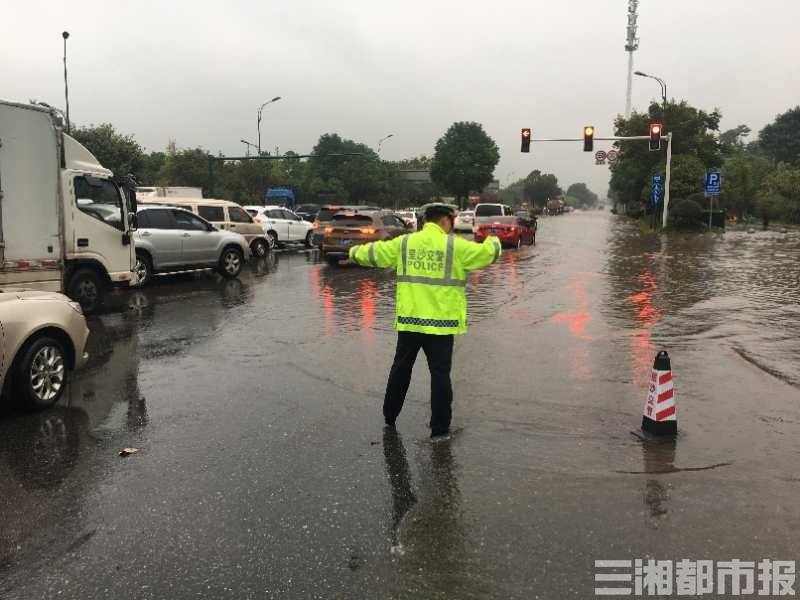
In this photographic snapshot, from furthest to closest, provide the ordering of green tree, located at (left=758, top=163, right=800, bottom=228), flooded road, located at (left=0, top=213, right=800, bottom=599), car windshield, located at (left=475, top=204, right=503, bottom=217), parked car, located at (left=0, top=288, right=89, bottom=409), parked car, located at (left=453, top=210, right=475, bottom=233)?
green tree, located at (left=758, top=163, right=800, bottom=228), parked car, located at (left=453, top=210, right=475, bottom=233), car windshield, located at (left=475, top=204, right=503, bottom=217), parked car, located at (left=0, top=288, right=89, bottom=409), flooded road, located at (left=0, top=213, right=800, bottom=599)

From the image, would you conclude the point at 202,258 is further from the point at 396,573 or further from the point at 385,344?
the point at 396,573

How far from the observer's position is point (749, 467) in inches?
182

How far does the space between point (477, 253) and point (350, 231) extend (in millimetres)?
14582

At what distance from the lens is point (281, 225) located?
84.5 ft

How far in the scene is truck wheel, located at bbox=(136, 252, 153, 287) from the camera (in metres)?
14.3

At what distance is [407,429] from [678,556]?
7.80 feet

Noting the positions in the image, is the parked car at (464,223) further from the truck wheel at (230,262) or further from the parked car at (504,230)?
the truck wheel at (230,262)

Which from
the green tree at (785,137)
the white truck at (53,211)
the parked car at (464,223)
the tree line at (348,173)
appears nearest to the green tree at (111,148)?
the tree line at (348,173)

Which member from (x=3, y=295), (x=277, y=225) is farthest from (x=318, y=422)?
(x=277, y=225)

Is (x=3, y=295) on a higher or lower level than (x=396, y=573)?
higher

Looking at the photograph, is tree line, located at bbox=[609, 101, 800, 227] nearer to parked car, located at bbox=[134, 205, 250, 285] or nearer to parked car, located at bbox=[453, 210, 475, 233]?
parked car, located at bbox=[453, 210, 475, 233]

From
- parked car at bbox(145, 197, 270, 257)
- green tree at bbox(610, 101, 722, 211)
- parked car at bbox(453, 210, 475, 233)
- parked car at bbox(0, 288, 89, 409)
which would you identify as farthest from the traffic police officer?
green tree at bbox(610, 101, 722, 211)

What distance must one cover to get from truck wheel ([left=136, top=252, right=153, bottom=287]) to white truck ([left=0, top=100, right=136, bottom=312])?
3017 mm

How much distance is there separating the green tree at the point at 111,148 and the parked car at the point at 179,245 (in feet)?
120
